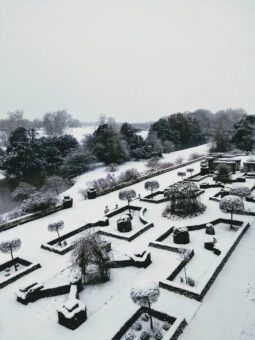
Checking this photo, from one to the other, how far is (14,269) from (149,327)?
8264mm

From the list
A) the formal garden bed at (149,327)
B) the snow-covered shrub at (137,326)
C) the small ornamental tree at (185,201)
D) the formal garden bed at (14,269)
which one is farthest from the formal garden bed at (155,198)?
the snow-covered shrub at (137,326)

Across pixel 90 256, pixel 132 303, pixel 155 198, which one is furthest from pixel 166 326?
pixel 155 198

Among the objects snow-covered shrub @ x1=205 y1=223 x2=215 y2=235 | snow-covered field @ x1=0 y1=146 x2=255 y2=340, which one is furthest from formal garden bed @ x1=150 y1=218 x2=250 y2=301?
snow-covered field @ x1=0 y1=146 x2=255 y2=340

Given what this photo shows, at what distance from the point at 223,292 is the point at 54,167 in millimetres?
46752

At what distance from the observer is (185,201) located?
750 inches

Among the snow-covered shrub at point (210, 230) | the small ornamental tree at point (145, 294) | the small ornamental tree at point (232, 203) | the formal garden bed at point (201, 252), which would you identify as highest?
the small ornamental tree at point (232, 203)

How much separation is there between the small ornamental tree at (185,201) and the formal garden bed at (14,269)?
969 centimetres

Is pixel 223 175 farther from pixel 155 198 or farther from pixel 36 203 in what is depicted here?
pixel 36 203

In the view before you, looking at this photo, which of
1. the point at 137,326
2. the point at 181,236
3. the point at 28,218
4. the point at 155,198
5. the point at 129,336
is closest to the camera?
the point at 129,336

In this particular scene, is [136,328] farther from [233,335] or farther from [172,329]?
[233,335]

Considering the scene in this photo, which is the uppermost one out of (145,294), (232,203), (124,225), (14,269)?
(232,203)

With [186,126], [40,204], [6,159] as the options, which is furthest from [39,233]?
[186,126]

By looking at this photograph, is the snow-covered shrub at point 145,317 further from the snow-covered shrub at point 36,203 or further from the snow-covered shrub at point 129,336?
the snow-covered shrub at point 36,203

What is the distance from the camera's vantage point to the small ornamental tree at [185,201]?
19.0m
